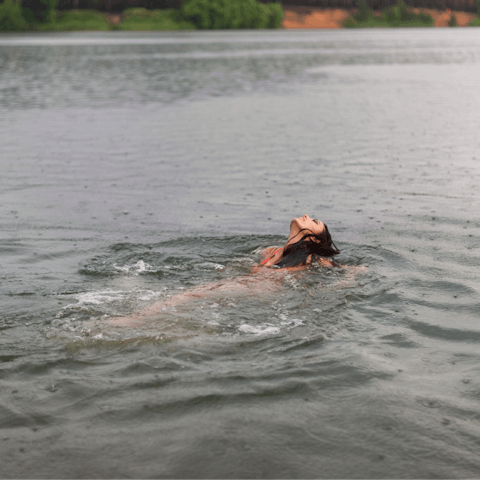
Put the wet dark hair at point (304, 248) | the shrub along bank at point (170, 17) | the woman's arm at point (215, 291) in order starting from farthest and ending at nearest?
the shrub along bank at point (170, 17) → the wet dark hair at point (304, 248) → the woman's arm at point (215, 291)

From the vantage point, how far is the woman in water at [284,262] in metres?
7.83

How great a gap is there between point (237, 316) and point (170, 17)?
197 m

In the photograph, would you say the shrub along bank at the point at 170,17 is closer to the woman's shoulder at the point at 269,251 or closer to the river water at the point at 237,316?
the river water at the point at 237,316

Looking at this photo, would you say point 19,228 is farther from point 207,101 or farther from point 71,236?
point 207,101

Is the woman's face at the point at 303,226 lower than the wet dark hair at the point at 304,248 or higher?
Result: higher

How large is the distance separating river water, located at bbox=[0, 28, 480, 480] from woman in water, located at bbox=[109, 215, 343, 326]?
0.56ft

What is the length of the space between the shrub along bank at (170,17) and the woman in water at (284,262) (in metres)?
178

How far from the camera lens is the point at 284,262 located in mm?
8578

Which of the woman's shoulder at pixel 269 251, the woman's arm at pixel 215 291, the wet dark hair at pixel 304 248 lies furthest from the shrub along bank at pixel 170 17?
the woman's arm at pixel 215 291

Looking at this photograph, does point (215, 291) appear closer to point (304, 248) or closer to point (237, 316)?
point (237, 316)

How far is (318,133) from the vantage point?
2261cm

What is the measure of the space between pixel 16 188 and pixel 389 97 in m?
23.4

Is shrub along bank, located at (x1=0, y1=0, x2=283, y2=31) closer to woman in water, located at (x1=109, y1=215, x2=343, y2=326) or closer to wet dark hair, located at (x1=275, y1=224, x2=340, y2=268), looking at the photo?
woman in water, located at (x1=109, y1=215, x2=343, y2=326)

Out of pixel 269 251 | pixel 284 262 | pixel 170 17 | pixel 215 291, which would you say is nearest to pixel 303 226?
pixel 284 262
